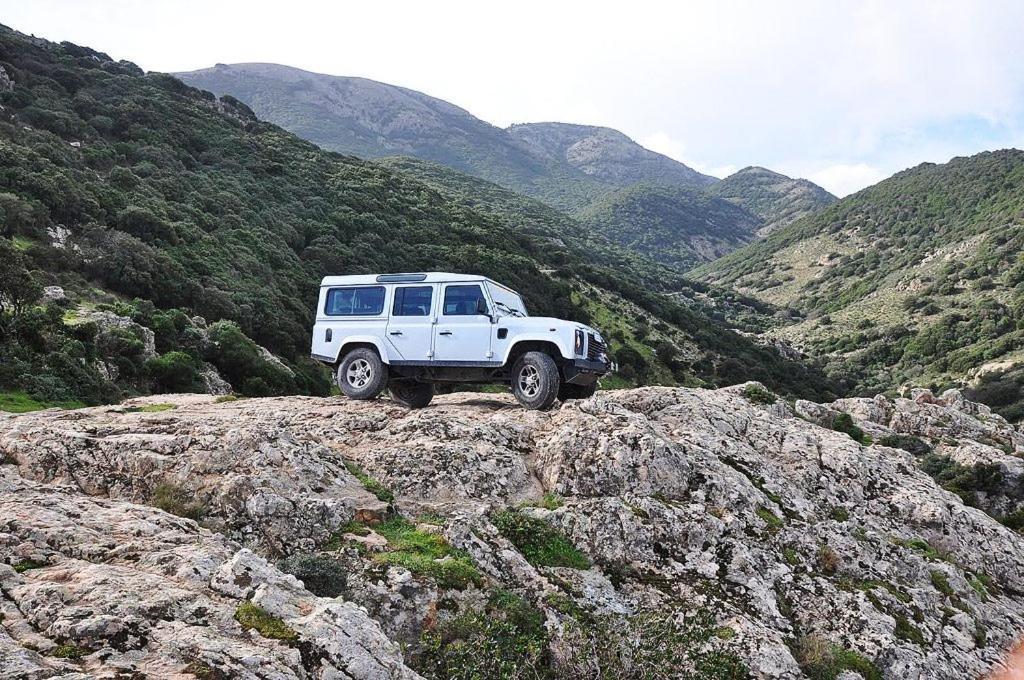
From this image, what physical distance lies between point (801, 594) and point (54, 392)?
819 inches

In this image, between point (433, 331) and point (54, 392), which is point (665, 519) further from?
point (54, 392)

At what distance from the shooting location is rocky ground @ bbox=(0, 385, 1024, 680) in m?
5.95

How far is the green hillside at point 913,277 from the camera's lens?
85169 mm

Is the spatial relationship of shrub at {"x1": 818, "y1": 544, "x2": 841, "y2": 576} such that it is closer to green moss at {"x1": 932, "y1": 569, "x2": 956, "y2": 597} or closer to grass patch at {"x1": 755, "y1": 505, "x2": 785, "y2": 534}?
grass patch at {"x1": 755, "y1": 505, "x2": 785, "y2": 534}

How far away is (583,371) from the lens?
522 inches

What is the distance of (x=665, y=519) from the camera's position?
35.7 ft

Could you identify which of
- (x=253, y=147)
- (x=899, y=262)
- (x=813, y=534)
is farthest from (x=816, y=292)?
(x=813, y=534)

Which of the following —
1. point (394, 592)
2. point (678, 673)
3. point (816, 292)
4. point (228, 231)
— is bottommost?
point (678, 673)

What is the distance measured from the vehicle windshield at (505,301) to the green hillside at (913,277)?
228ft

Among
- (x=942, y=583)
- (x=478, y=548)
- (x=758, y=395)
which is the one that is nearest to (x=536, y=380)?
(x=478, y=548)

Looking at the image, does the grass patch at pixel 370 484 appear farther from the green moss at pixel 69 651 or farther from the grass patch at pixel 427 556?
the green moss at pixel 69 651

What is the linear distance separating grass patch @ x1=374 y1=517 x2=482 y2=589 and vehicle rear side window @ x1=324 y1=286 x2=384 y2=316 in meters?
6.04

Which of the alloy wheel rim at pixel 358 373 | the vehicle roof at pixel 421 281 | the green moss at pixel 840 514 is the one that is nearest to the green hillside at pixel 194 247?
the alloy wheel rim at pixel 358 373

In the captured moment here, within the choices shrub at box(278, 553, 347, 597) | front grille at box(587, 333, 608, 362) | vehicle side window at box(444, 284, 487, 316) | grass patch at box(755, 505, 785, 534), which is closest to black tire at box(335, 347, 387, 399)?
vehicle side window at box(444, 284, 487, 316)
